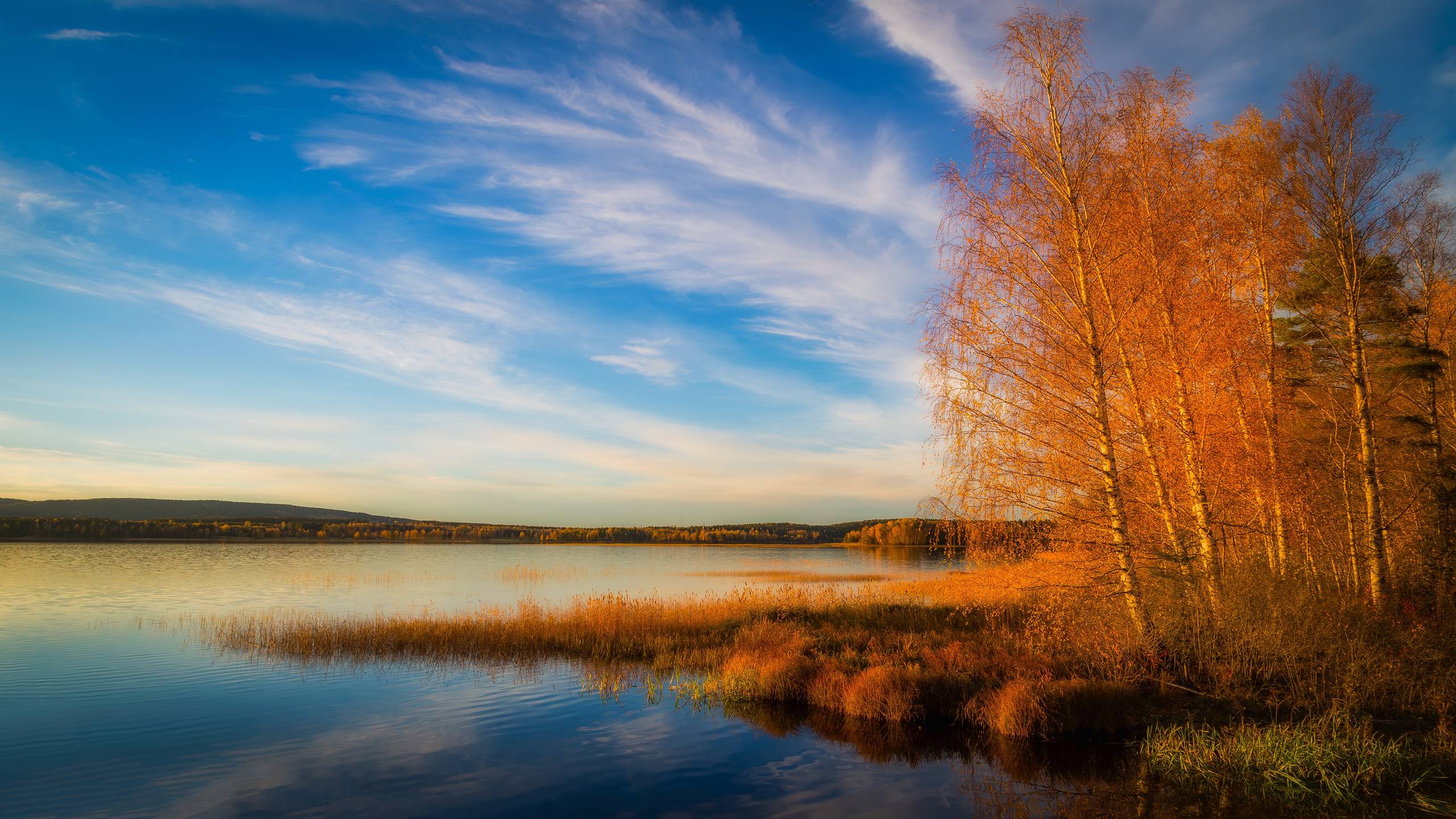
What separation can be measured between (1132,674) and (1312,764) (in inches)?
131

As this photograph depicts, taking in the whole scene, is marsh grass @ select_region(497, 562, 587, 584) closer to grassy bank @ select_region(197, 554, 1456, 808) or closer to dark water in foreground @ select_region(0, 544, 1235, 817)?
dark water in foreground @ select_region(0, 544, 1235, 817)

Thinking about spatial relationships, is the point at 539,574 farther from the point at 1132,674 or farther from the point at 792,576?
the point at 1132,674

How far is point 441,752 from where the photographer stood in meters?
12.1

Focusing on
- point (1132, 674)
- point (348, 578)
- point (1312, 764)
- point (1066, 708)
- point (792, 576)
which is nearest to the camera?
point (1312, 764)

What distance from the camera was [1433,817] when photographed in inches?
324

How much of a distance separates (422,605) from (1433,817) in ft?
106

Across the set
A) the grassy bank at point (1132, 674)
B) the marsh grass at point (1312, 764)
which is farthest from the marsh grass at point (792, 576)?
the marsh grass at point (1312, 764)

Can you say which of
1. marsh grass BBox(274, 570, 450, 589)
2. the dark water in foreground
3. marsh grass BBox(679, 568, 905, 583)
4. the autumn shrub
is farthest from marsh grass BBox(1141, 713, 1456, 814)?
marsh grass BBox(274, 570, 450, 589)

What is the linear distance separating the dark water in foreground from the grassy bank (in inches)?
33.3

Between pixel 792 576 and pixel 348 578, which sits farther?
pixel 792 576

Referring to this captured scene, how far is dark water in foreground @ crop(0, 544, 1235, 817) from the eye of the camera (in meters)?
9.73

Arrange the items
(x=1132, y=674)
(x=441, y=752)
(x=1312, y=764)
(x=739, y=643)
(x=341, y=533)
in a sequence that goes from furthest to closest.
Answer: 1. (x=341, y=533)
2. (x=739, y=643)
3. (x=1132, y=674)
4. (x=441, y=752)
5. (x=1312, y=764)

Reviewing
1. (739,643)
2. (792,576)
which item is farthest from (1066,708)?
(792,576)

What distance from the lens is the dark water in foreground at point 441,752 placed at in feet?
31.9
